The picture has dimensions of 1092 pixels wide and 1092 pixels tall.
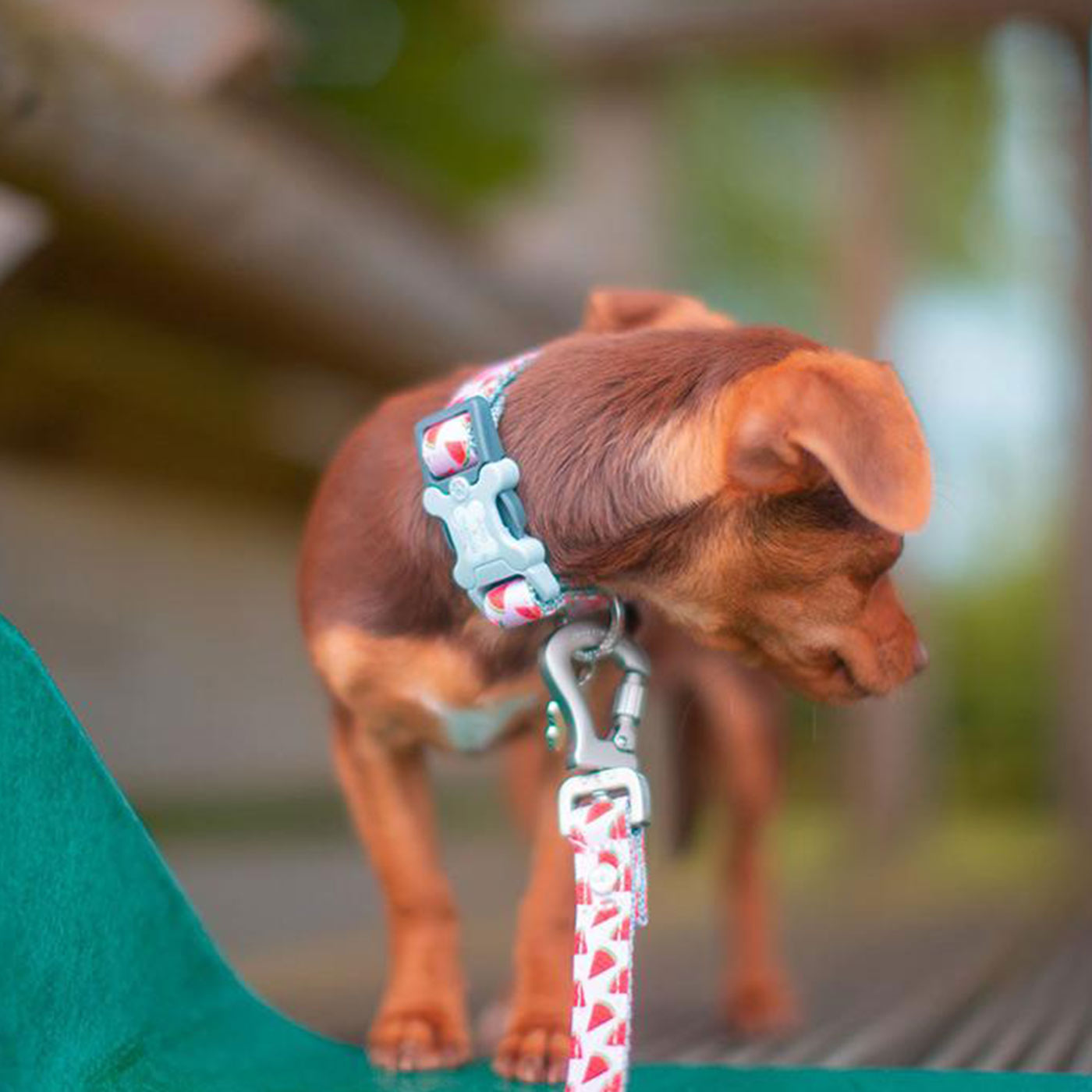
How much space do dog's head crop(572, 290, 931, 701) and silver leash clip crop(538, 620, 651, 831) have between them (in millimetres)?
100

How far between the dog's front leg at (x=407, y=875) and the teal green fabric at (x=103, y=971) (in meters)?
0.10

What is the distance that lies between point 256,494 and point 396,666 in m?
3.14

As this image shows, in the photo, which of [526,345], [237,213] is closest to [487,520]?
[237,213]

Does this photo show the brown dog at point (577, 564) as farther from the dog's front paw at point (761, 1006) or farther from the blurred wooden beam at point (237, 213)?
the blurred wooden beam at point (237, 213)

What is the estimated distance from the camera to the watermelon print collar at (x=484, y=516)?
1572 mm

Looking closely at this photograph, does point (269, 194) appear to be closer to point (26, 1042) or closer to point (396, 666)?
point (396, 666)

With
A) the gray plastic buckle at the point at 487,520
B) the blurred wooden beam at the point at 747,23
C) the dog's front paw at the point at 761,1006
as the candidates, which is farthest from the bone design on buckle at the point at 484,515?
the blurred wooden beam at the point at 747,23

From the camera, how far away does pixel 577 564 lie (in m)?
1.64

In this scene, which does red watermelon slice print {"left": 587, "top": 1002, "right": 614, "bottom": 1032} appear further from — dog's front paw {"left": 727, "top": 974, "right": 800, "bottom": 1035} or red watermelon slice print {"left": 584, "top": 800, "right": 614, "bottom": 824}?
dog's front paw {"left": 727, "top": 974, "right": 800, "bottom": 1035}

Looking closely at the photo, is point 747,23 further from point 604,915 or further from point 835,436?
point 604,915

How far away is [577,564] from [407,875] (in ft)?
1.68

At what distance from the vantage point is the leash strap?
1372mm

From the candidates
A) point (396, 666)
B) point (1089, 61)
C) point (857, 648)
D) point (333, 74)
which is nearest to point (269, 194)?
point (396, 666)

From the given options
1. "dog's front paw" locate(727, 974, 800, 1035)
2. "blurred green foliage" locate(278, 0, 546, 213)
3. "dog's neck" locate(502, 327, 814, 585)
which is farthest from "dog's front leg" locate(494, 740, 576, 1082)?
"blurred green foliage" locate(278, 0, 546, 213)
